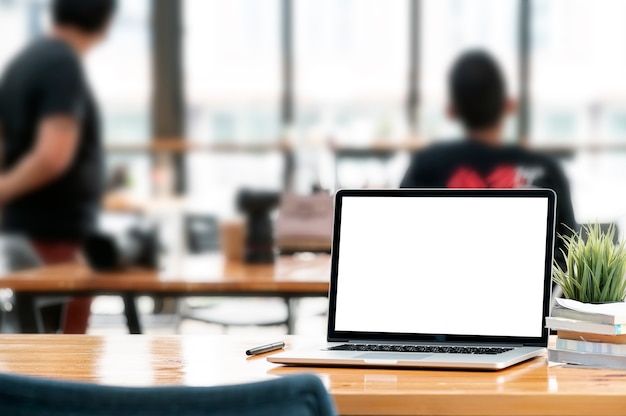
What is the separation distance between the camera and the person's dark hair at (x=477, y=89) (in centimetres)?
274

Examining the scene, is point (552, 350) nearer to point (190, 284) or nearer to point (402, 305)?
point (402, 305)

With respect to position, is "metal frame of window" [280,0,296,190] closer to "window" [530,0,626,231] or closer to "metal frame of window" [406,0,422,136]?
"metal frame of window" [406,0,422,136]

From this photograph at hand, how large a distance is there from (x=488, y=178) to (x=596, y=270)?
132 centimetres

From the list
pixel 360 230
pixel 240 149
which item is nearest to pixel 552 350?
pixel 360 230

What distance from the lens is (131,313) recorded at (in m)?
2.59

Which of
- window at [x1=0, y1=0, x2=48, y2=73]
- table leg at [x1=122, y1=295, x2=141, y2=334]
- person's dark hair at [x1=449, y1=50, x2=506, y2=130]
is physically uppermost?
window at [x1=0, y1=0, x2=48, y2=73]

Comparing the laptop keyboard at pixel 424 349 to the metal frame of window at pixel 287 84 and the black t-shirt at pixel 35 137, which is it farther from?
the metal frame of window at pixel 287 84

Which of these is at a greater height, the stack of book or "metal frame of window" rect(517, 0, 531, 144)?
"metal frame of window" rect(517, 0, 531, 144)

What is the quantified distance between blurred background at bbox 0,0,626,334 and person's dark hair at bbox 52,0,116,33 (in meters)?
3.32

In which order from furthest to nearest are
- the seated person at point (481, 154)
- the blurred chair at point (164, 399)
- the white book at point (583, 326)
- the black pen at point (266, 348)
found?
the seated person at point (481, 154) → the black pen at point (266, 348) → the white book at point (583, 326) → the blurred chair at point (164, 399)

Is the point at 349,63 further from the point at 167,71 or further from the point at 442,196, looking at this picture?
the point at 442,196

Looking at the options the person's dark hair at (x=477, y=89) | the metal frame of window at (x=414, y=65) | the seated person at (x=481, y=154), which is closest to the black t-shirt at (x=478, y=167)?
the seated person at (x=481, y=154)

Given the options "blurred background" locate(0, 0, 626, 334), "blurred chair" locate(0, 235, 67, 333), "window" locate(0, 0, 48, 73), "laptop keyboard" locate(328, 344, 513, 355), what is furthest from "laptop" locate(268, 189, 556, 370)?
"window" locate(0, 0, 48, 73)

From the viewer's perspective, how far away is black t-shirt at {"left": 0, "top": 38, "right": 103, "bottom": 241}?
2762 millimetres
